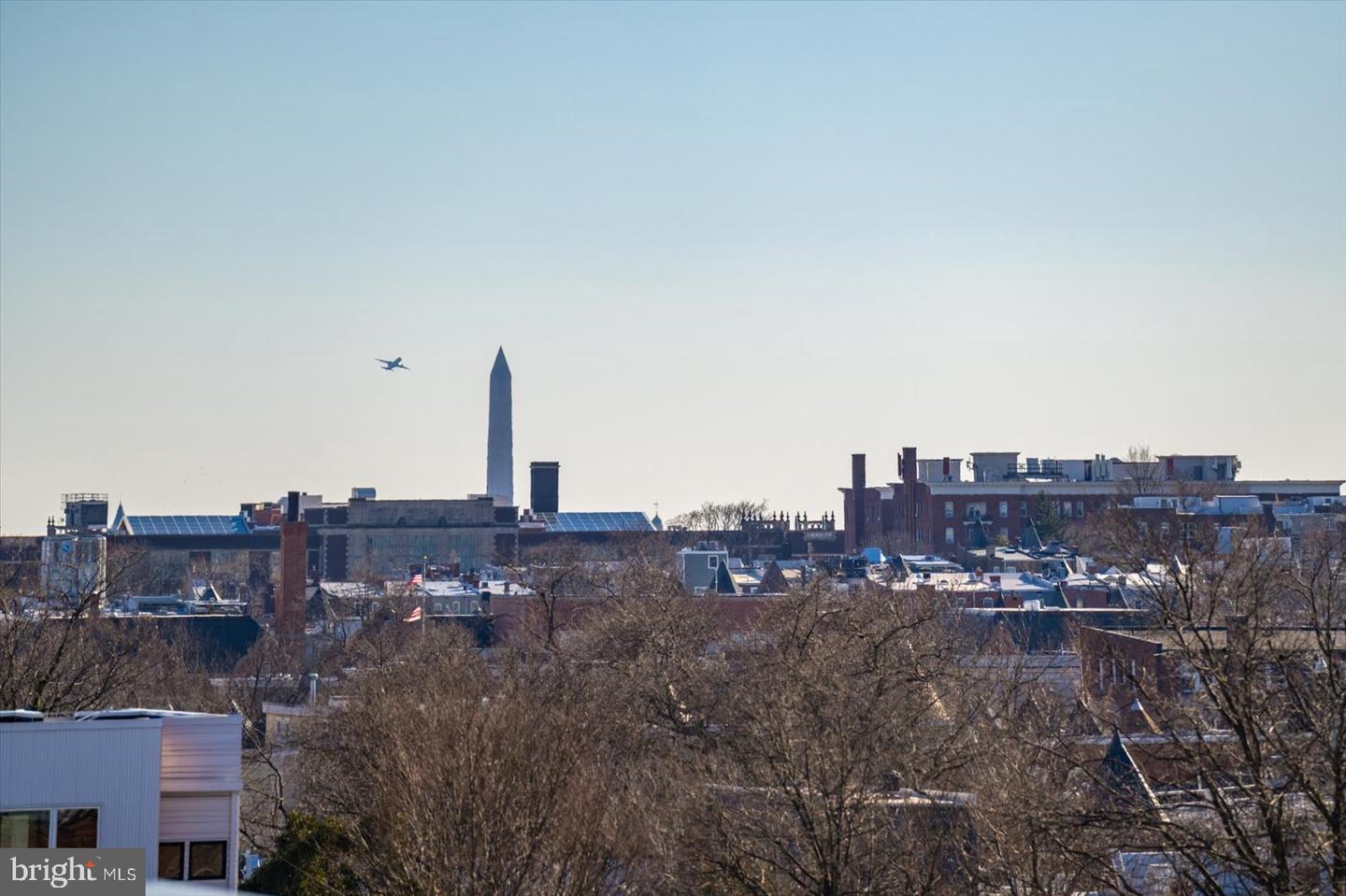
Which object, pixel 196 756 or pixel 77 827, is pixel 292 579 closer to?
pixel 196 756

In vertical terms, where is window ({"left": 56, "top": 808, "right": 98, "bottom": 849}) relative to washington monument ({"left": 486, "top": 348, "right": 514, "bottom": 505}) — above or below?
below

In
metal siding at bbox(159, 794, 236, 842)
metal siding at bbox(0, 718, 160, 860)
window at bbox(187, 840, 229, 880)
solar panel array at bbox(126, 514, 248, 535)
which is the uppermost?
solar panel array at bbox(126, 514, 248, 535)

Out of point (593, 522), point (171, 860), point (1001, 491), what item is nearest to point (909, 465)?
point (1001, 491)

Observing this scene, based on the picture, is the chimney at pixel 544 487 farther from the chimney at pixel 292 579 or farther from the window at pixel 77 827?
the window at pixel 77 827

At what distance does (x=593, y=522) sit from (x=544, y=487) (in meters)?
6.61

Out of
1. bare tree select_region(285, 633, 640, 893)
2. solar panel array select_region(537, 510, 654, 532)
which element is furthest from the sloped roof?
A: bare tree select_region(285, 633, 640, 893)

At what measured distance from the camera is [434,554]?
124 meters

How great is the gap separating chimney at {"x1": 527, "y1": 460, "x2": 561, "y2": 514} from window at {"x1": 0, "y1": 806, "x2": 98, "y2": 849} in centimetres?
12159

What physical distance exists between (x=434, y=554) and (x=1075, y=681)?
3133 inches

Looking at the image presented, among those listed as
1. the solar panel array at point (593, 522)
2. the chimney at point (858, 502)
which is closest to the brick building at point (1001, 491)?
the chimney at point (858, 502)

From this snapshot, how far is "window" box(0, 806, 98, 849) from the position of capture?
21375mm

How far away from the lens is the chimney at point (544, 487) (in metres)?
144

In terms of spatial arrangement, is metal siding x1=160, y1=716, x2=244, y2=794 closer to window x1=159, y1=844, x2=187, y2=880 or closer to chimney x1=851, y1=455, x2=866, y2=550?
window x1=159, y1=844, x2=187, y2=880

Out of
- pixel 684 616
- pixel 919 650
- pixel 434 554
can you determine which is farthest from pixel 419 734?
pixel 434 554
